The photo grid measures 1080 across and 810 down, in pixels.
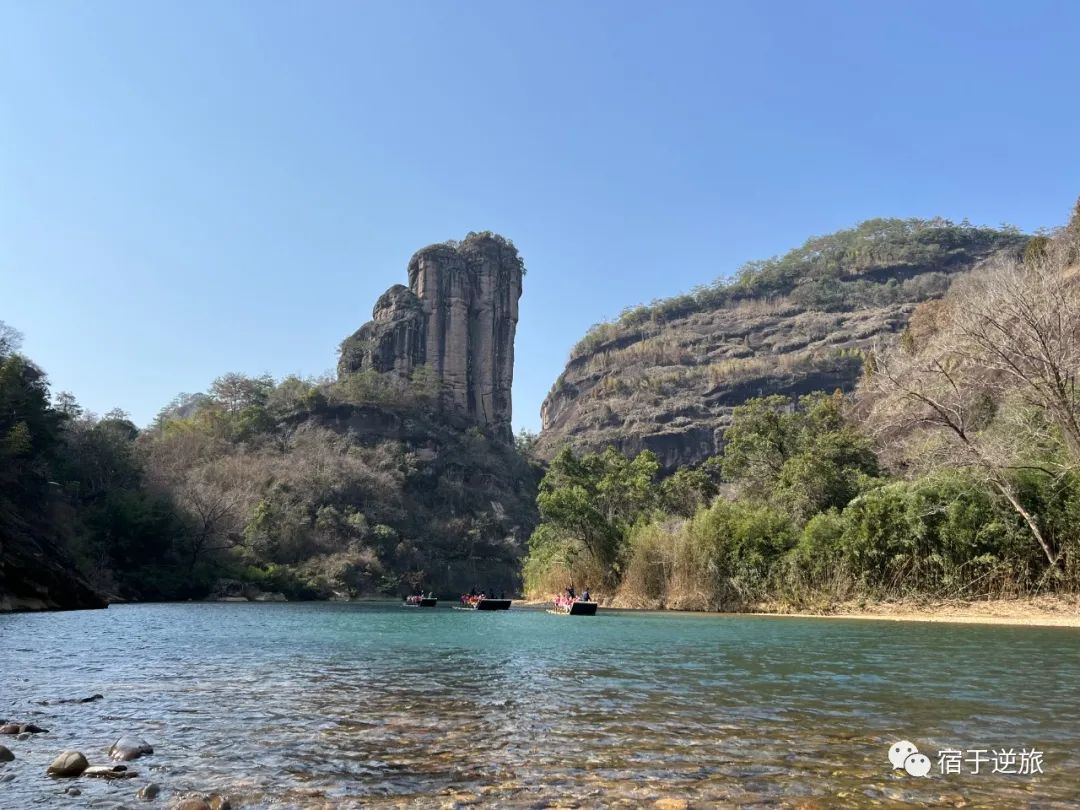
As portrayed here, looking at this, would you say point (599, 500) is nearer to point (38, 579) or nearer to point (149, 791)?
point (38, 579)

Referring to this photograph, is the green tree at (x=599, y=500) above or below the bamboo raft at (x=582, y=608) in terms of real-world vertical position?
above

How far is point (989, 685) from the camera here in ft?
29.7

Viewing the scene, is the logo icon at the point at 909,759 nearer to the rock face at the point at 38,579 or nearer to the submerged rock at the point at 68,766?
the submerged rock at the point at 68,766

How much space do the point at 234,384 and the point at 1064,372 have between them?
320ft

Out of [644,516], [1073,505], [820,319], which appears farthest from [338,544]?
[820,319]

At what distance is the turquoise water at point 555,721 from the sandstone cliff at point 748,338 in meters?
96.7

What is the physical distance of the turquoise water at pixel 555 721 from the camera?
192 inches

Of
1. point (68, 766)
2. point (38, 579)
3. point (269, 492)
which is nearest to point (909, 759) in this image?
point (68, 766)

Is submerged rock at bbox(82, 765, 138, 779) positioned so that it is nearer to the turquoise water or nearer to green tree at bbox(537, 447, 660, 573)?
the turquoise water

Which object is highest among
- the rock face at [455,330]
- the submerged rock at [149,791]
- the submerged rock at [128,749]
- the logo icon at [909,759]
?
the rock face at [455,330]

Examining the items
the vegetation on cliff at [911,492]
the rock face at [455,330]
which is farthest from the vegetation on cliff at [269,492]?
the vegetation on cliff at [911,492]

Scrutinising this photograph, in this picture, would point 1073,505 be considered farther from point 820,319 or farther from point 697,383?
point 820,319

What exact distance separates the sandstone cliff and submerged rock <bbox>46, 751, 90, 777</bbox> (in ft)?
342

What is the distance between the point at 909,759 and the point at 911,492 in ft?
72.4
